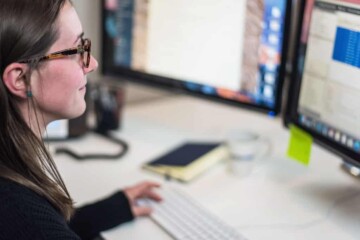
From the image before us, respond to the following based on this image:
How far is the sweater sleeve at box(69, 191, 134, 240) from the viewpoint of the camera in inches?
42.1

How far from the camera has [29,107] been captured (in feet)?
3.02

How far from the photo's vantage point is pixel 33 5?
86cm

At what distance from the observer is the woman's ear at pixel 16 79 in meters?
Answer: 0.86

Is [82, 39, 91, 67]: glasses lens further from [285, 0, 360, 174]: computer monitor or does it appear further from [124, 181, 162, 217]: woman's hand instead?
[285, 0, 360, 174]: computer monitor

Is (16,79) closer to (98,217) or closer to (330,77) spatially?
(98,217)

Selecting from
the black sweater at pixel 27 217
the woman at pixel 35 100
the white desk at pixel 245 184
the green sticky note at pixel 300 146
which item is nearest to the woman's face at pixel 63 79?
the woman at pixel 35 100

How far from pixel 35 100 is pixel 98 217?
291 millimetres

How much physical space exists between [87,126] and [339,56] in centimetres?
73

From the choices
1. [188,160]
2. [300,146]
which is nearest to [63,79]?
[188,160]

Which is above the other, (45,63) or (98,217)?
(45,63)

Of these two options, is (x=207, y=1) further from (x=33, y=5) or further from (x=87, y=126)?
(x=33, y=5)

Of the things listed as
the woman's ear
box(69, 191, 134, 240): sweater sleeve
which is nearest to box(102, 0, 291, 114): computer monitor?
box(69, 191, 134, 240): sweater sleeve

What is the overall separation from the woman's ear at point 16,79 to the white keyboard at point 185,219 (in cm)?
38

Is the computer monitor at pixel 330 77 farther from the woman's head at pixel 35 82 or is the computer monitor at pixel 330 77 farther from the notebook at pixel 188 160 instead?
the woman's head at pixel 35 82
